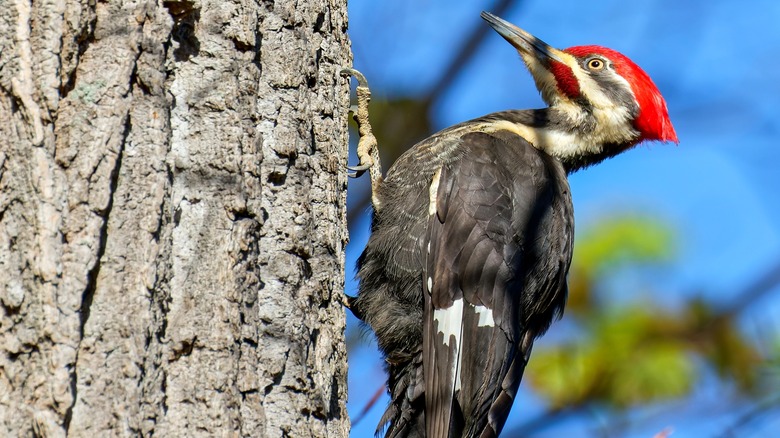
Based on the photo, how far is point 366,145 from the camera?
11.2 feet

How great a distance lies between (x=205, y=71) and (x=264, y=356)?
63 cm

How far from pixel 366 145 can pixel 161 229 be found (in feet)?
5.75

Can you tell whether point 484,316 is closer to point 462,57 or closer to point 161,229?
point 462,57

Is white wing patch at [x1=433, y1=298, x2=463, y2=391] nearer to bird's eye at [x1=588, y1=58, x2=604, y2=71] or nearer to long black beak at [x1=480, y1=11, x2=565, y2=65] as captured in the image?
long black beak at [x1=480, y1=11, x2=565, y2=65]

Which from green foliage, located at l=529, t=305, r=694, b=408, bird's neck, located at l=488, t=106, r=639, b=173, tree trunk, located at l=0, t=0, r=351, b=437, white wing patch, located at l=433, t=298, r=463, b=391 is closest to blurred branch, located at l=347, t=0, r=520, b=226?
bird's neck, located at l=488, t=106, r=639, b=173

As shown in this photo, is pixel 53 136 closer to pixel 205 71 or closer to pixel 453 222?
pixel 205 71

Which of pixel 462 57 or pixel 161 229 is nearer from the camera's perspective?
pixel 161 229

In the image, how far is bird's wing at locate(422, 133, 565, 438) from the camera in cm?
299

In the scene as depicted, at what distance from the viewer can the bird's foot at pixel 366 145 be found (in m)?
3.38

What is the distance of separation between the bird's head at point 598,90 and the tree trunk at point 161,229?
2.07 m

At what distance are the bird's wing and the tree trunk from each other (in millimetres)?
925

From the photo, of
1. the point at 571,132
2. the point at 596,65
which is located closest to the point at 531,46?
the point at 596,65

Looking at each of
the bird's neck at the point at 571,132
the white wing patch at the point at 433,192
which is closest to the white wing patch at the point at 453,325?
the white wing patch at the point at 433,192

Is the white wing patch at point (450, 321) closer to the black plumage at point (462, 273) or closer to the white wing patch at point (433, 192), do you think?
the black plumage at point (462, 273)
